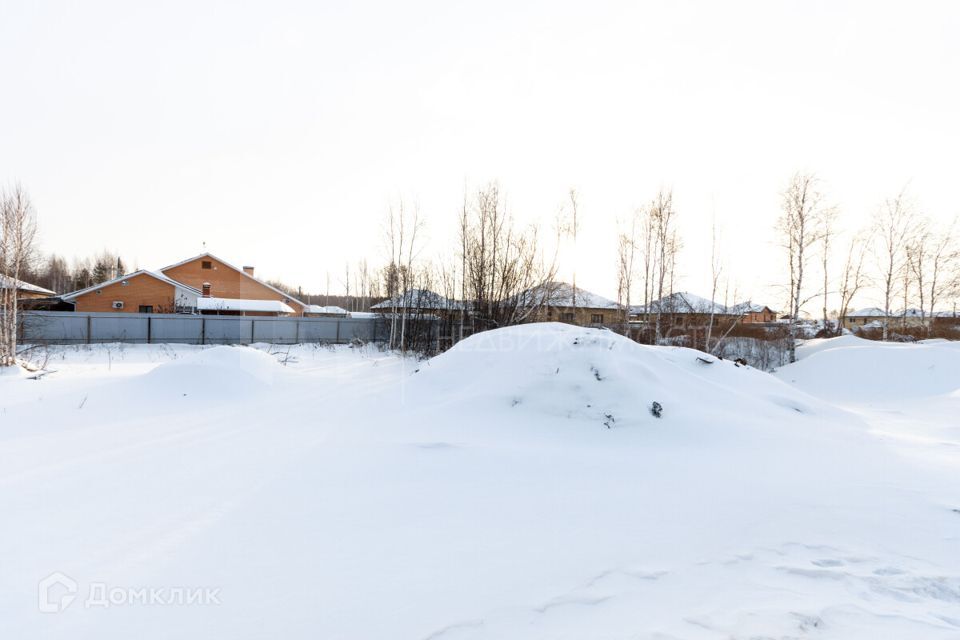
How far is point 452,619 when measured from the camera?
78.9 inches

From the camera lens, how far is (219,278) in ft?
103

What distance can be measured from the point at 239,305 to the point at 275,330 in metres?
11.6

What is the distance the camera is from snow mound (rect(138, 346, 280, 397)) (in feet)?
23.7

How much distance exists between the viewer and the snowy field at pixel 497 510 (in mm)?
2070

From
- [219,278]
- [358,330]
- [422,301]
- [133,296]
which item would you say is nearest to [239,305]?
[219,278]

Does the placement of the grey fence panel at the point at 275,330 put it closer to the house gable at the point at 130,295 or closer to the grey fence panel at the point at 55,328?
the grey fence panel at the point at 55,328

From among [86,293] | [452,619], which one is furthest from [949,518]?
[86,293]

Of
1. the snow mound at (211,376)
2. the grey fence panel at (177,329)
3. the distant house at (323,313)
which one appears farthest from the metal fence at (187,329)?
the snow mound at (211,376)

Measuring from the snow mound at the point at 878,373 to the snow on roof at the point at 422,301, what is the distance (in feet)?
40.2

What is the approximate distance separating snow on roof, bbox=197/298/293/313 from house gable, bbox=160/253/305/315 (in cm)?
96

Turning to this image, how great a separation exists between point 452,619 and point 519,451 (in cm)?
240

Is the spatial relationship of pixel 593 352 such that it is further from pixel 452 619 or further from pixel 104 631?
pixel 104 631

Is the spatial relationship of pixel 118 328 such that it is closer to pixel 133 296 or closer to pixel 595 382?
pixel 133 296

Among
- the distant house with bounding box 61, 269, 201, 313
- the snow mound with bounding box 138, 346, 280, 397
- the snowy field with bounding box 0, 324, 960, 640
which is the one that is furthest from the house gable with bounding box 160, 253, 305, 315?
the snowy field with bounding box 0, 324, 960, 640
